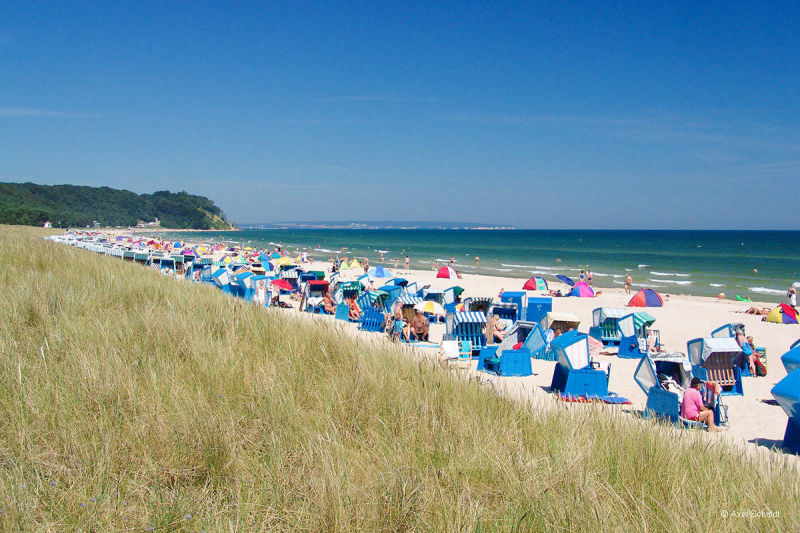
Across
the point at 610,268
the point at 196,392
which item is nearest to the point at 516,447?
Result: the point at 196,392

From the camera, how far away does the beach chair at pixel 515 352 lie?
937 cm

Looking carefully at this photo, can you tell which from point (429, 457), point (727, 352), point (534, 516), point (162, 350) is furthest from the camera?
point (727, 352)

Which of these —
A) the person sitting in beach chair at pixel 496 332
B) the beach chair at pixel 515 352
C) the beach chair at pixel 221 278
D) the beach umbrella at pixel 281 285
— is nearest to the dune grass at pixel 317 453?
the beach chair at pixel 515 352

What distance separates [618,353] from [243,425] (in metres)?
10.5

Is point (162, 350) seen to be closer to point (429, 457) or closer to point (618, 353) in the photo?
point (429, 457)

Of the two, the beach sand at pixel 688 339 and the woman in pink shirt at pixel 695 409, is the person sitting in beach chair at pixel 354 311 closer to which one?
the beach sand at pixel 688 339

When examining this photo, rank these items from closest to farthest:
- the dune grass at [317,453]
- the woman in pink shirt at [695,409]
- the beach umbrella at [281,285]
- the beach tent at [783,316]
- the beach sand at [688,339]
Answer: the dune grass at [317,453]
the woman in pink shirt at [695,409]
the beach sand at [688,339]
the beach tent at [783,316]
the beach umbrella at [281,285]

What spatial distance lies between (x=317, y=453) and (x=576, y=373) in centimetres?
648

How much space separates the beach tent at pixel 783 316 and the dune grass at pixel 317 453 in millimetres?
17274

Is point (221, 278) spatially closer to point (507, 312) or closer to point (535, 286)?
point (507, 312)

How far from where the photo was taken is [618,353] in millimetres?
11461

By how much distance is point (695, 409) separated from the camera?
6652 millimetres

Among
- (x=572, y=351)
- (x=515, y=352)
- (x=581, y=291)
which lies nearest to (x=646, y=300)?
(x=581, y=291)

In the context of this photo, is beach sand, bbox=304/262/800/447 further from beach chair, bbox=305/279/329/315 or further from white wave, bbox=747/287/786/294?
white wave, bbox=747/287/786/294
